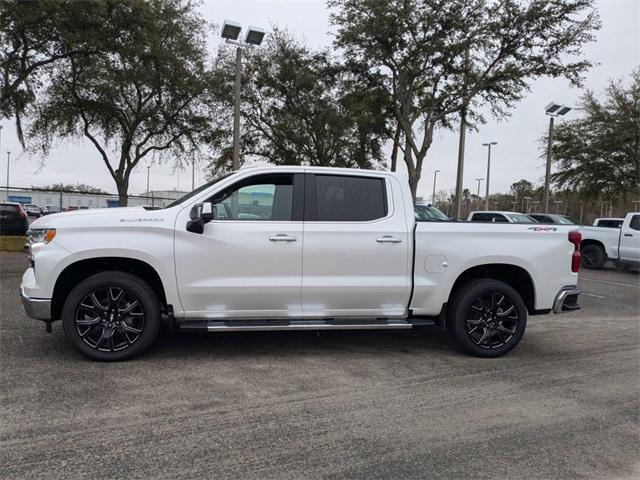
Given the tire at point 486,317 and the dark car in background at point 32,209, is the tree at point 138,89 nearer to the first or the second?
the tire at point 486,317

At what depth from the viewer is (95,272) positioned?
5195 millimetres

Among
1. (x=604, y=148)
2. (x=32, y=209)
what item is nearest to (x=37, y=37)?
(x=604, y=148)

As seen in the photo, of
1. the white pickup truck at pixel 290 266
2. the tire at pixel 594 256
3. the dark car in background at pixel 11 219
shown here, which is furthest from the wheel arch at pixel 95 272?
the tire at pixel 594 256

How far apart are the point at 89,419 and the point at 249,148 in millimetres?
22582

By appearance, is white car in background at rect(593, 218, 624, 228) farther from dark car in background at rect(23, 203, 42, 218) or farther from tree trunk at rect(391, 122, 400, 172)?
A: dark car in background at rect(23, 203, 42, 218)

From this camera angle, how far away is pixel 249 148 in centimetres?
2553

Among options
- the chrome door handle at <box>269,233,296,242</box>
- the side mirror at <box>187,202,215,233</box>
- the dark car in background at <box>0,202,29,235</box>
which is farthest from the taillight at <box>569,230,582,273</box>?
the dark car in background at <box>0,202,29,235</box>

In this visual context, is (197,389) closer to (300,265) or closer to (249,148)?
(300,265)

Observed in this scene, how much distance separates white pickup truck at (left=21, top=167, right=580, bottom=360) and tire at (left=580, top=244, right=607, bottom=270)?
11.7m

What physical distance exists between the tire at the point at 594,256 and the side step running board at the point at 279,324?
12.9 metres

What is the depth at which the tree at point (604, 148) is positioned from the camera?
970 inches

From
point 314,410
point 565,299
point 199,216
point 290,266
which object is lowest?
point 314,410

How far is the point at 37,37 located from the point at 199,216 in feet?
44.5

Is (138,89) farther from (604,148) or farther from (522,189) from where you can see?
(522,189)
